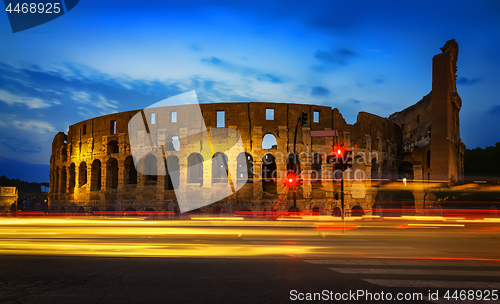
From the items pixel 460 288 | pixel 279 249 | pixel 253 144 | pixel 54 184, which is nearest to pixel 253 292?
pixel 460 288

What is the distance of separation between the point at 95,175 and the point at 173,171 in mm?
10187

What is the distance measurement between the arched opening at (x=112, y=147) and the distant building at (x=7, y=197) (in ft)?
70.8

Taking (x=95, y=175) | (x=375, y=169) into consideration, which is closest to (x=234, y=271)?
(x=375, y=169)

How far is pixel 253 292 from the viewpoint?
445cm

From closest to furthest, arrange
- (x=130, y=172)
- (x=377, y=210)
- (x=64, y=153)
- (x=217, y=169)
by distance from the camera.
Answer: (x=377, y=210) < (x=217, y=169) < (x=130, y=172) < (x=64, y=153)

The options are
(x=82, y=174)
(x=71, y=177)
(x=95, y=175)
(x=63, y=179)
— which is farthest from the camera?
(x=63, y=179)

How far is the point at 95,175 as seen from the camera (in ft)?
116

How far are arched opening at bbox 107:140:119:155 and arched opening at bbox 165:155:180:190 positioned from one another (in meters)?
7.13

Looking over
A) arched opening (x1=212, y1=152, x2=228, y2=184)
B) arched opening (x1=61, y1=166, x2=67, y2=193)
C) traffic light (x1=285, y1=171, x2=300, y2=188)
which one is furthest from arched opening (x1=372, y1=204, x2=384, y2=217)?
arched opening (x1=61, y1=166, x2=67, y2=193)

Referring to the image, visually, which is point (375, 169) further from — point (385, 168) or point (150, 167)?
point (150, 167)

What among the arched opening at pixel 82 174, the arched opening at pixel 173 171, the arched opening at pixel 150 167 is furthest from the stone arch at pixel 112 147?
the arched opening at pixel 173 171

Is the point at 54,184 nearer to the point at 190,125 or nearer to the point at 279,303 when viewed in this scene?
the point at 190,125

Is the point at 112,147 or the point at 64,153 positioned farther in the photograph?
the point at 64,153

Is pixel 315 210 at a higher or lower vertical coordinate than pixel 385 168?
lower
